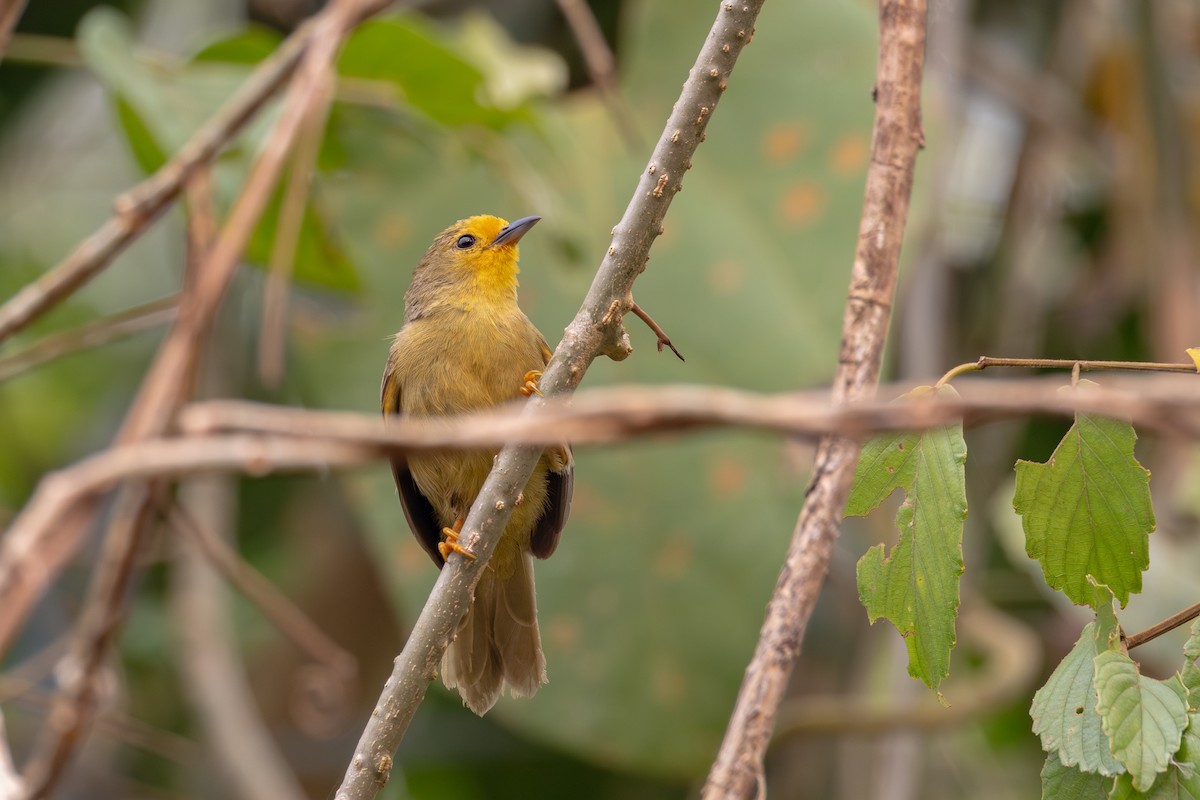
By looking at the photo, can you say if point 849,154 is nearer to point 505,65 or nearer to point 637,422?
point 505,65

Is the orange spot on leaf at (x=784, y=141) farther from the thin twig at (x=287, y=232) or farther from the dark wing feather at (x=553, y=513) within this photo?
the dark wing feather at (x=553, y=513)

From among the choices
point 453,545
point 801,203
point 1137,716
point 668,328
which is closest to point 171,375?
point 453,545

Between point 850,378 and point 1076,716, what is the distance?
61 cm

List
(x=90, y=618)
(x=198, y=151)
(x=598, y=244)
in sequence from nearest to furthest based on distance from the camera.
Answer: (x=90, y=618) < (x=198, y=151) < (x=598, y=244)

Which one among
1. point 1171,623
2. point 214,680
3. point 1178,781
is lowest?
point 1178,781

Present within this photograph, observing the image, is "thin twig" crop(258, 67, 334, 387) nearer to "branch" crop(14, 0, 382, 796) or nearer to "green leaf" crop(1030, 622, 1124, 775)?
"branch" crop(14, 0, 382, 796)

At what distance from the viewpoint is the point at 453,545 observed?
241 cm

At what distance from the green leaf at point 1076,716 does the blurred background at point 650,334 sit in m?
1.75

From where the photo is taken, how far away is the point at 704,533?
4094 millimetres

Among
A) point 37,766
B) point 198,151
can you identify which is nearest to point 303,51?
point 198,151

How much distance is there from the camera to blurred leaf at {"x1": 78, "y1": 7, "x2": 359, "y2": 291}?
354 centimetres

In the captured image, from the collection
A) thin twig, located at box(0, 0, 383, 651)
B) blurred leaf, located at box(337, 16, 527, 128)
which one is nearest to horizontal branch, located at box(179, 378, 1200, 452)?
thin twig, located at box(0, 0, 383, 651)

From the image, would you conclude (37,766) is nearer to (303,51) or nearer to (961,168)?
(303,51)

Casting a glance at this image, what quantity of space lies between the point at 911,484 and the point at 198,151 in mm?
1775
